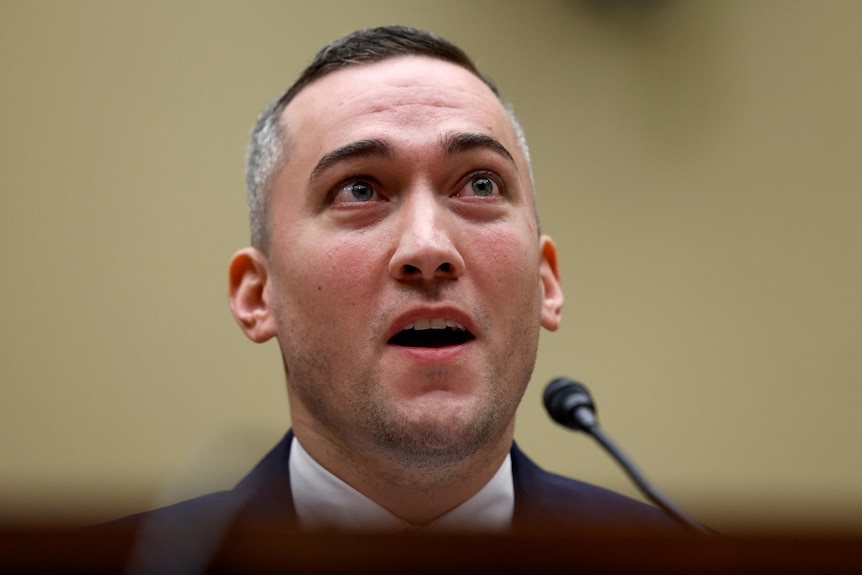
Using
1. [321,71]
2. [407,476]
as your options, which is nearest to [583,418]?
[407,476]

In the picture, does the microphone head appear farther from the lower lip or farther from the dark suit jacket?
the lower lip

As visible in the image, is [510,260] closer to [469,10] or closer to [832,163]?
[469,10]

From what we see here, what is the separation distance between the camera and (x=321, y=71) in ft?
3.67

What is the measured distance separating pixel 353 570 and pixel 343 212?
24.0 inches

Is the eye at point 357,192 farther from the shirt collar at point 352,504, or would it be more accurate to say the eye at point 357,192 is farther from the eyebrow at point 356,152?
the shirt collar at point 352,504

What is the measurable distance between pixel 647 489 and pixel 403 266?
1.44 feet

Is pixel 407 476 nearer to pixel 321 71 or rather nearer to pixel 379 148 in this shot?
pixel 379 148

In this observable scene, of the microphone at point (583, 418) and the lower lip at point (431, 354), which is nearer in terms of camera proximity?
the lower lip at point (431, 354)

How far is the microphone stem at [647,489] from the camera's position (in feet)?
3.31

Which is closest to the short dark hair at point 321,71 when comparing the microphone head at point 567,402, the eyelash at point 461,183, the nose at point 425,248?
the eyelash at point 461,183

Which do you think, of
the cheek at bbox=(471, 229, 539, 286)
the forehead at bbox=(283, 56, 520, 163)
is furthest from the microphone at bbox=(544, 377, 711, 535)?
the forehead at bbox=(283, 56, 520, 163)

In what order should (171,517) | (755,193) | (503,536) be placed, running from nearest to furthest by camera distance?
(503,536)
(171,517)
(755,193)

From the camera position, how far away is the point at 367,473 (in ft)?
3.24

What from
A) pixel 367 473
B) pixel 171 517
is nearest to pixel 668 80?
pixel 367 473
